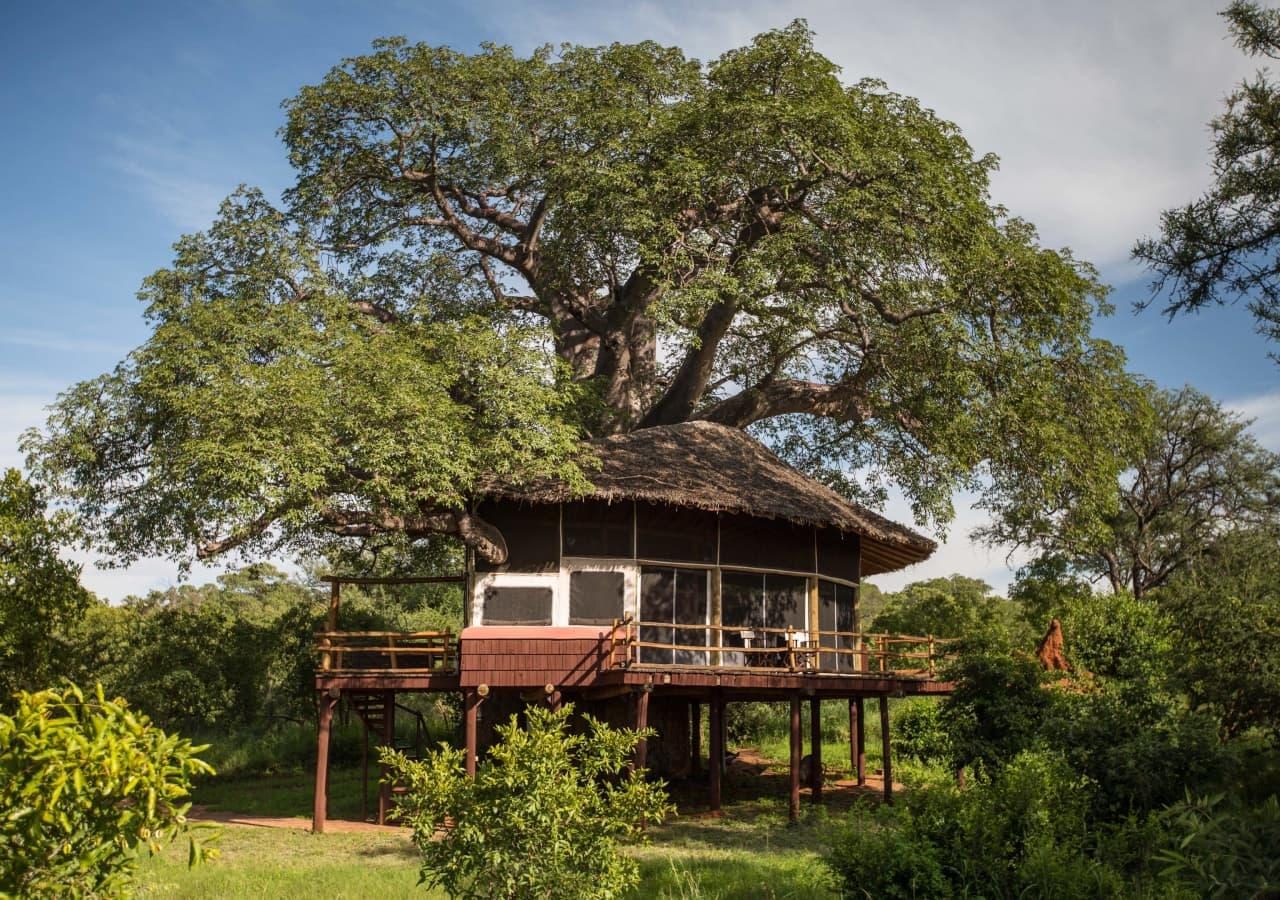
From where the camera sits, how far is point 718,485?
65.3 feet

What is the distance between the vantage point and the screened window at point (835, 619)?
2141cm

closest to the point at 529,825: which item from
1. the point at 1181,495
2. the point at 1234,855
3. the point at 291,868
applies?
the point at 1234,855

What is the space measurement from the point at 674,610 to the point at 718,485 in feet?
7.35

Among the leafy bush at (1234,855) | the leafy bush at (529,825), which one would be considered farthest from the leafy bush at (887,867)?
the leafy bush at (529,825)

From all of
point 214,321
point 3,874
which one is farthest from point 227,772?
point 3,874

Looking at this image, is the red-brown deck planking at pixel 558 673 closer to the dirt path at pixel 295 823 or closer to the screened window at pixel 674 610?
the screened window at pixel 674 610

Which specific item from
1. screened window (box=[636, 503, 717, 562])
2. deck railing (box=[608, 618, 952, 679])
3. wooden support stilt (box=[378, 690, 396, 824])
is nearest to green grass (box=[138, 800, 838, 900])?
wooden support stilt (box=[378, 690, 396, 824])

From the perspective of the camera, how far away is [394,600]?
43.8 metres

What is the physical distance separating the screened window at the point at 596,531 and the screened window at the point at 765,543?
178 cm

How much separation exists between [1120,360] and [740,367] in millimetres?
8123

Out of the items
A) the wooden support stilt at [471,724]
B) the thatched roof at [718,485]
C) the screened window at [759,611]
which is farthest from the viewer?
the screened window at [759,611]

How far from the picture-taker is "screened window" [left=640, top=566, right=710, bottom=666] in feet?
64.3

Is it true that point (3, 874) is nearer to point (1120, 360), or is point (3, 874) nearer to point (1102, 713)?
point (1102, 713)

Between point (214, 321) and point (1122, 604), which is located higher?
point (214, 321)
